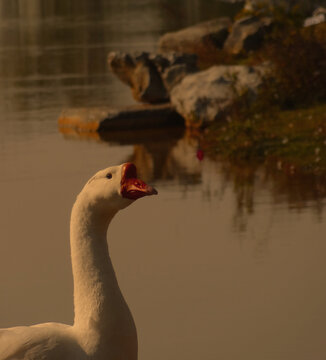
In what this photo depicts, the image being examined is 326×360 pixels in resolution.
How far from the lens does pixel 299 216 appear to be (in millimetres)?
8812

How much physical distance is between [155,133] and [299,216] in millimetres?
4694

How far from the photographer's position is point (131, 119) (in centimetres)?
1344

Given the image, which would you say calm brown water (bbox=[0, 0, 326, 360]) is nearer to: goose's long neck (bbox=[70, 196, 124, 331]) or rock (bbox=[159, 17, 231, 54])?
goose's long neck (bbox=[70, 196, 124, 331])

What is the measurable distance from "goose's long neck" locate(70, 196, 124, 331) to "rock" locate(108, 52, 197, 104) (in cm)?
983

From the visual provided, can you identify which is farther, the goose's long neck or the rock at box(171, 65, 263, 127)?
the rock at box(171, 65, 263, 127)

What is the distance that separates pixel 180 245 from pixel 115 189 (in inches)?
162

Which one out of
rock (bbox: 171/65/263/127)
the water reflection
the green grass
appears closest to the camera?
the water reflection

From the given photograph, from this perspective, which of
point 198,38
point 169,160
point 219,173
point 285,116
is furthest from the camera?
point 198,38

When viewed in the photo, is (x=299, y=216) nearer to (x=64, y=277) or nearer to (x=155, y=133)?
(x=64, y=277)

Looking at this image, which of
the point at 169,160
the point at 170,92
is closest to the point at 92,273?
the point at 169,160

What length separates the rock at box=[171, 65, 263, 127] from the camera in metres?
12.9

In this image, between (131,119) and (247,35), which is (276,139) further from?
(247,35)

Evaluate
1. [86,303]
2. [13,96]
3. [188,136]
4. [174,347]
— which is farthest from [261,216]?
[13,96]

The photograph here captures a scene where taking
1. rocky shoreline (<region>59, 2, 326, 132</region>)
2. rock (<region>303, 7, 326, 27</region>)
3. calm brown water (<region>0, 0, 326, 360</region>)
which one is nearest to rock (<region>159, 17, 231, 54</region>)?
rock (<region>303, 7, 326, 27</region>)
